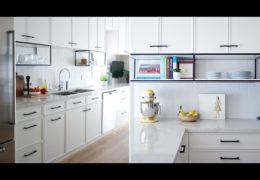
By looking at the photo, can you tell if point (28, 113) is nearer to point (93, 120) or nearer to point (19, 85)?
point (19, 85)

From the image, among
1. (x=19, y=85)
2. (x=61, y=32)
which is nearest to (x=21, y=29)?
(x=19, y=85)

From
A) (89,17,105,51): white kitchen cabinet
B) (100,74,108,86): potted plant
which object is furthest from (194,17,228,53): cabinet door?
(100,74,108,86): potted plant

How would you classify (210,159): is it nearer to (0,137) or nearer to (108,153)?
(0,137)

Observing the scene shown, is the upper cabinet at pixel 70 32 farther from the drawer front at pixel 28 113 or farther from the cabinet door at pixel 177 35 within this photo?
the cabinet door at pixel 177 35

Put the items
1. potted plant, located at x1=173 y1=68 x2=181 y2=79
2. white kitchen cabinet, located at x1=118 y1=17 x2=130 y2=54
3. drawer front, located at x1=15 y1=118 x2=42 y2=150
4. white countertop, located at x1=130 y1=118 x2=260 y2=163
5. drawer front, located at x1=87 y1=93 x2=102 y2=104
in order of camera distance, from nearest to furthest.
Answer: white countertop, located at x1=130 y1=118 x2=260 y2=163 → potted plant, located at x1=173 y1=68 x2=181 y2=79 → drawer front, located at x1=15 y1=118 x2=42 y2=150 → drawer front, located at x1=87 y1=93 x2=102 y2=104 → white kitchen cabinet, located at x1=118 y1=17 x2=130 y2=54

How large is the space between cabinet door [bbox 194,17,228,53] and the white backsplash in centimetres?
37

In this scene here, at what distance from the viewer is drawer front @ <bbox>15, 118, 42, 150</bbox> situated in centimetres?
292

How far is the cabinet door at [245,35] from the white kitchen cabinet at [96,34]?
290 centimetres

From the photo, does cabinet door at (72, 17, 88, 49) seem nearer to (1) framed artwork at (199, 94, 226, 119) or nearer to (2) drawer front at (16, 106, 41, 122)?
(2) drawer front at (16, 106, 41, 122)

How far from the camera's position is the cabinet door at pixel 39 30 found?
350 cm

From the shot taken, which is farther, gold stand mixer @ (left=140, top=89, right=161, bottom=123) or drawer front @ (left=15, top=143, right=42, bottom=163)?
drawer front @ (left=15, top=143, right=42, bottom=163)

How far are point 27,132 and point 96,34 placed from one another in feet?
8.77

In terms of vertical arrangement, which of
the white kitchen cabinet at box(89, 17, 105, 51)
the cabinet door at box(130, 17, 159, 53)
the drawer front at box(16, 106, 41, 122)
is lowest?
the drawer front at box(16, 106, 41, 122)
